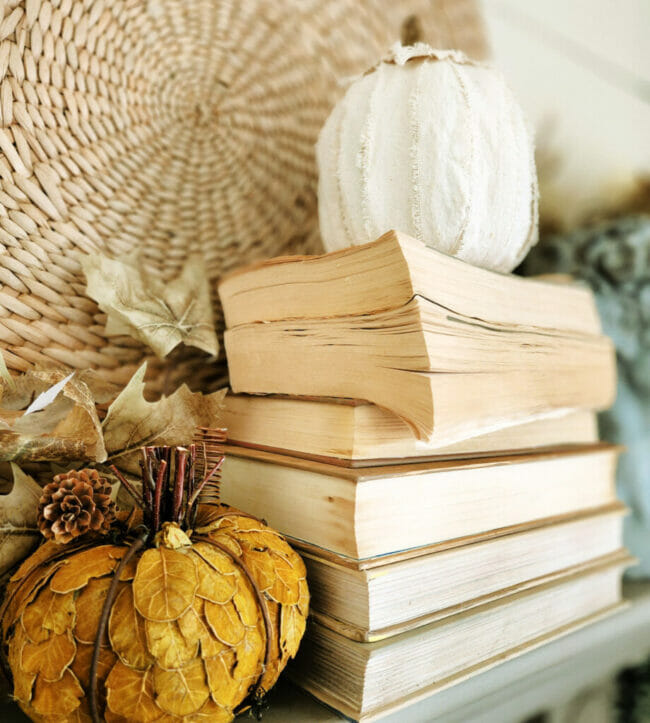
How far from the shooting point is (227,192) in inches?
25.9

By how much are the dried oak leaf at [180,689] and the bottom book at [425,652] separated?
127 mm

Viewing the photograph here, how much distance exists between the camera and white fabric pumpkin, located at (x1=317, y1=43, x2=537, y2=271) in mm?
496

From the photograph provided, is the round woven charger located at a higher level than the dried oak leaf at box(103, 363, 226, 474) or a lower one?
higher

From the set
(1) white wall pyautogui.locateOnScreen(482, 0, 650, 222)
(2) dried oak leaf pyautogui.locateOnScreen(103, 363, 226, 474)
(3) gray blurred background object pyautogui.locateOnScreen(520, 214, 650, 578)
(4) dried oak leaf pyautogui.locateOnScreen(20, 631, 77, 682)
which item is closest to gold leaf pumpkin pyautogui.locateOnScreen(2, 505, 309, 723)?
(4) dried oak leaf pyautogui.locateOnScreen(20, 631, 77, 682)

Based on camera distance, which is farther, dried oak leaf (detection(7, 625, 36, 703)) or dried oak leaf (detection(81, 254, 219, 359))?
dried oak leaf (detection(81, 254, 219, 359))

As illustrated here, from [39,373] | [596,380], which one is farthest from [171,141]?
[596,380]

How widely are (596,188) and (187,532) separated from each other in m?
0.81

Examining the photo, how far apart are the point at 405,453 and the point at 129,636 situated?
0.77ft

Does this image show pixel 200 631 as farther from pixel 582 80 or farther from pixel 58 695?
pixel 582 80

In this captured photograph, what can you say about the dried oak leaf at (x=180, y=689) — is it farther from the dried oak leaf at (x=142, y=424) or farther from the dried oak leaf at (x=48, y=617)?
the dried oak leaf at (x=142, y=424)

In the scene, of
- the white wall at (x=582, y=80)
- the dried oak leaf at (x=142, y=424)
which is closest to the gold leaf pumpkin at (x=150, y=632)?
the dried oak leaf at (x=142, y=424)

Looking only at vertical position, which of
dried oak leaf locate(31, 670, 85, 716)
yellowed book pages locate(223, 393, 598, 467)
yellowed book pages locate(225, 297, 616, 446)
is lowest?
dried oak leaf locate(31, 670, 85, 716)

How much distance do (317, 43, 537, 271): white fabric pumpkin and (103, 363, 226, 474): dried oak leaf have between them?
0.21m

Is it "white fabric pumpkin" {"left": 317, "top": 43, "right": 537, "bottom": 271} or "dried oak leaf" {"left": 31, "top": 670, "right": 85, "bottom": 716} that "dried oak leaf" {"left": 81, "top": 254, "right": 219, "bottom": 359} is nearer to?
"white fabric pumpkin" {"left": 317, "top": 43, "right": 537, "bottom": 271}
